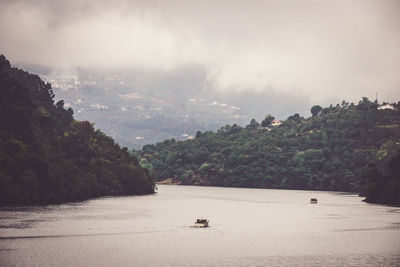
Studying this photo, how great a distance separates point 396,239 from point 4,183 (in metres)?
102

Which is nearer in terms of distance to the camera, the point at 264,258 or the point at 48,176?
the point at 264,258

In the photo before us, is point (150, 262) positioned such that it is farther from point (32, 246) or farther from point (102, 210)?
point (102, 210)

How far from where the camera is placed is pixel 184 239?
124 m

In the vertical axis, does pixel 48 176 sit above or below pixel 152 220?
above

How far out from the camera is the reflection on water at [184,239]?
318 ft

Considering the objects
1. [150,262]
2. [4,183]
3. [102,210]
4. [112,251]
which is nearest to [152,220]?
[102,210]

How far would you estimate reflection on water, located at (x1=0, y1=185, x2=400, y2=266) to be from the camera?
9681 cm

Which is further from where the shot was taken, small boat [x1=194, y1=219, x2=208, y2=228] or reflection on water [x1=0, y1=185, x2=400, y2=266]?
small boat [x1=194, y1=219, x2=208, y2=228]

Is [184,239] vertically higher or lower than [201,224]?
lower

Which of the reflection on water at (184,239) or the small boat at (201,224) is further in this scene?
the small boat at (201,224)

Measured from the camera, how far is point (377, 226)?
15238cm

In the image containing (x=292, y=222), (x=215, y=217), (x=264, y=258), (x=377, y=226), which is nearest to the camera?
(x=264, y=258)

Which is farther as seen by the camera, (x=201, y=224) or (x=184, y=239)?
(x=201, y=224)

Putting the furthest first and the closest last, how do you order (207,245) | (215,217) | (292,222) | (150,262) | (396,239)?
(215,217) → (292,222) → (396,239) → (207,245) → (150,262)
